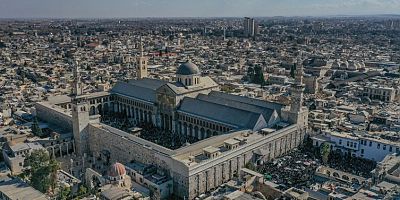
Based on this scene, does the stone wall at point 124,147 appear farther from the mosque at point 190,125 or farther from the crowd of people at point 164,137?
the crowd of people at point 164,137

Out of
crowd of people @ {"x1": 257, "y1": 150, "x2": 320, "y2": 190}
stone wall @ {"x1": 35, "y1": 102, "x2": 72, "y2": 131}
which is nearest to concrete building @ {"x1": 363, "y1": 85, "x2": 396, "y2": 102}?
crowd of people @ {"x1": 257, "y1": 150, "x2": 320, "y2": 190}

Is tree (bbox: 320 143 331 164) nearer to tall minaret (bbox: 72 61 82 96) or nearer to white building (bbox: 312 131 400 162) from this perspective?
white building (bbox: 312 131 400 162)

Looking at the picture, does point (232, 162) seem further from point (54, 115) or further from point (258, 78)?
point (258, 78)

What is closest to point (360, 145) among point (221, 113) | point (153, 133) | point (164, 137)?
point (221, 113)

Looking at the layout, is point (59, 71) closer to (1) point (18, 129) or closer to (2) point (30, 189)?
(1) point (18, 129)

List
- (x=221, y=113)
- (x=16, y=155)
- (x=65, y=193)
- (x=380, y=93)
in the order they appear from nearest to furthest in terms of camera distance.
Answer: (x=65, y=193) < (x=16, y=155) < (x=221, y=113) < (x=380, y=93)

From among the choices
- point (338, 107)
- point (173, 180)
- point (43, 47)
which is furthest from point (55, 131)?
point (43, 47)

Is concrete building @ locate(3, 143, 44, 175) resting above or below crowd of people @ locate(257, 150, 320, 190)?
above
